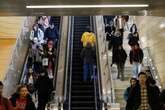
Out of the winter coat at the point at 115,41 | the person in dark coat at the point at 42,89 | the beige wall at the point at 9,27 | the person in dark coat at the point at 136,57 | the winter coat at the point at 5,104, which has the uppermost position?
the beige wall at the point at 9,27

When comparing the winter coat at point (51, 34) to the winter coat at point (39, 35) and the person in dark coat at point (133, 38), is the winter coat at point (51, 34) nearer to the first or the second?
the winter coat at point (39, 35)

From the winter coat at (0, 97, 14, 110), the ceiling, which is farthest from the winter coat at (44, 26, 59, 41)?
the winter coat at (0, 97, 14, 110)

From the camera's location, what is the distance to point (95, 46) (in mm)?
16266

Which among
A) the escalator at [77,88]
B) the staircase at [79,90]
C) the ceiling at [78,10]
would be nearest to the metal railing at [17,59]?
the escalator at [77,88]

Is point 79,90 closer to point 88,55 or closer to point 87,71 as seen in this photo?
point 87,71

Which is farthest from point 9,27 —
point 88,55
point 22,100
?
point 22,100

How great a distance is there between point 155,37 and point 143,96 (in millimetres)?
6799

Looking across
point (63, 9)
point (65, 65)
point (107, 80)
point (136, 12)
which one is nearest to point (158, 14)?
point (136, 12)

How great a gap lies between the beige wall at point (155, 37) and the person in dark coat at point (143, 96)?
4693mm

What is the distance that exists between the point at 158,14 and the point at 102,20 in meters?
8.31

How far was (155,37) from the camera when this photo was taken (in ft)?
51.4

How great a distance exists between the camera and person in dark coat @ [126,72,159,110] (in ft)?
29.8

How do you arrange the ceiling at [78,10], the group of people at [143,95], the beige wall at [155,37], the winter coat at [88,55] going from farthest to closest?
the winter coat at [88,55] < the beige wall at [155,37] < the ceiling at [78,10] < the group of people at [143,95]

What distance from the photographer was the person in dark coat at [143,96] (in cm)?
909
